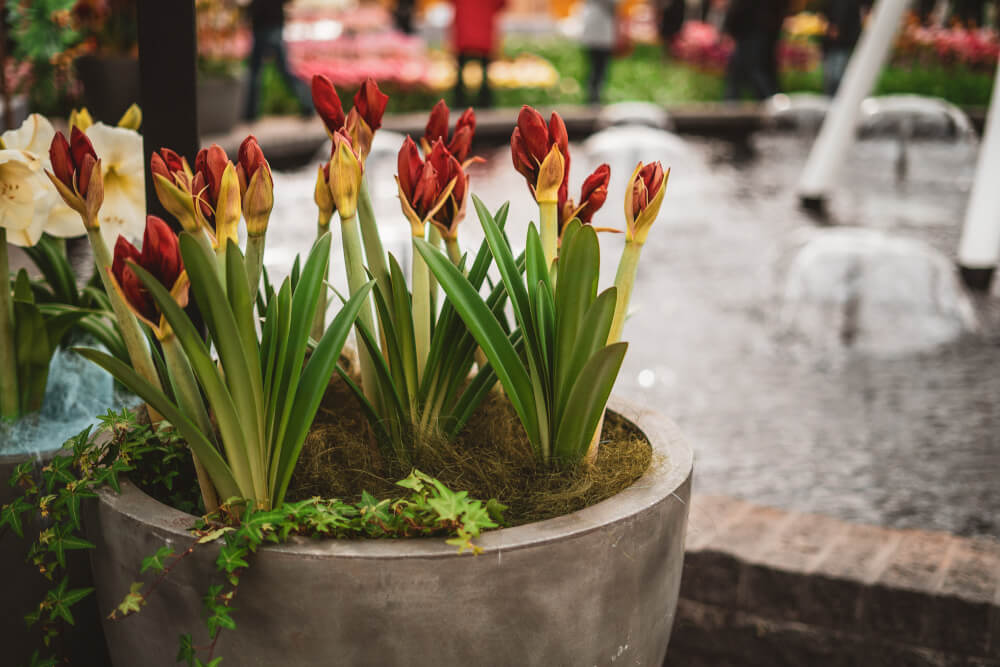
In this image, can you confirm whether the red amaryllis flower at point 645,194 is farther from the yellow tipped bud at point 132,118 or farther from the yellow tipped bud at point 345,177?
the yellow tipped bud at point 132,118

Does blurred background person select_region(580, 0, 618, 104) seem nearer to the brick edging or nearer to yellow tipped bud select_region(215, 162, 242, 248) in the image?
the brick edging

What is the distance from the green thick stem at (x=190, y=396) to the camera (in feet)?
3.44

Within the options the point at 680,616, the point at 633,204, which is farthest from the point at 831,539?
the point at 633,204

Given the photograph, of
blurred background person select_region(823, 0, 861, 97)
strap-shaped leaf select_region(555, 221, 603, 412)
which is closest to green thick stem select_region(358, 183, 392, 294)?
strap-shaped leaf select_region(555, 221, 603, 412)

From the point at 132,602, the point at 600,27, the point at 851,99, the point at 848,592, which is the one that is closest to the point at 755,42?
the point at 600,27

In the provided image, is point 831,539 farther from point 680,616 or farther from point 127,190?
point 127,190

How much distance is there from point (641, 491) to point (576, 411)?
12 centimetres

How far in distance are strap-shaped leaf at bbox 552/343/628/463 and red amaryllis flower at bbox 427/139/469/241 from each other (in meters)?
0.27

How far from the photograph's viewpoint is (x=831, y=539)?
6.38 feet

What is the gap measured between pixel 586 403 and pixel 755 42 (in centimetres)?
1013

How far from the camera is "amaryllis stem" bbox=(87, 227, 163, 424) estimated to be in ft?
3.56

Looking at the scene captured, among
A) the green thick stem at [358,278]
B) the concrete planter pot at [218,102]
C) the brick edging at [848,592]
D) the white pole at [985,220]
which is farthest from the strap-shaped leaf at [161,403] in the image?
the concrete planter pot at [218,102]

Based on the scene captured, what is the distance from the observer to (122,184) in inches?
53.6

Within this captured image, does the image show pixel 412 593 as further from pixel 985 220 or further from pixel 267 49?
pixel 267 49
